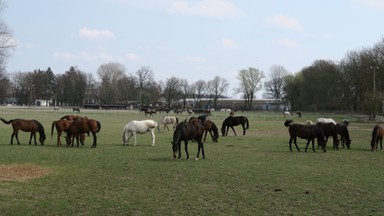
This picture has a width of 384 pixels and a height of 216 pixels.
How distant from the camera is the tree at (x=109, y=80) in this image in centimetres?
14888

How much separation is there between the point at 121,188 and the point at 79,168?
4.02 metres

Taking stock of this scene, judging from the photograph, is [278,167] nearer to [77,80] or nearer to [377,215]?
[377,215]

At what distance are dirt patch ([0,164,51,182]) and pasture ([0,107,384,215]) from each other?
0.03 metres

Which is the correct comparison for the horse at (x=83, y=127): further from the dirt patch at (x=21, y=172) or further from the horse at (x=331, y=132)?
the horse at (x=331, y=132)

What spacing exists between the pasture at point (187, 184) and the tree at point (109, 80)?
430ft

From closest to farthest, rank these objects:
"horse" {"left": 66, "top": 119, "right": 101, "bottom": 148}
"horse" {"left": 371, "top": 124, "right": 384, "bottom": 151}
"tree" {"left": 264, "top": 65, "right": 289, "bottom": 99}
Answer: "horse" {"left": 66, "top": 119, "right": 101, "bottom": 148}, "horse" {"left": 371, "top": 124, "right": 384, "bottom": 151}, "tree" {"left": 264, "top": 65, "right": 289, "bottom": 99}

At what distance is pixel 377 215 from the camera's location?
862cm

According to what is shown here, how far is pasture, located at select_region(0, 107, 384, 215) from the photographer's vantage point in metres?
9.19

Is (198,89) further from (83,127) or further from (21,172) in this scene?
(21,172)

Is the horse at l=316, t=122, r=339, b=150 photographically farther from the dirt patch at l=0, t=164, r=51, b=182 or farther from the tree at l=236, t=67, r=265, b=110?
the tree at l=236, t=67, r=265, b=110

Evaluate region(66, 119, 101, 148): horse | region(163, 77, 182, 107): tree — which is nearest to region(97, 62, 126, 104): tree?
region(163, 77, 182, 107): tree

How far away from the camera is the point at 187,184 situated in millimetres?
11953

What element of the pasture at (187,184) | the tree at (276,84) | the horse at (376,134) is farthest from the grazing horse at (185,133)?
the tree at (276,84)

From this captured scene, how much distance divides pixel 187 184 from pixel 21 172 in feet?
18.3
